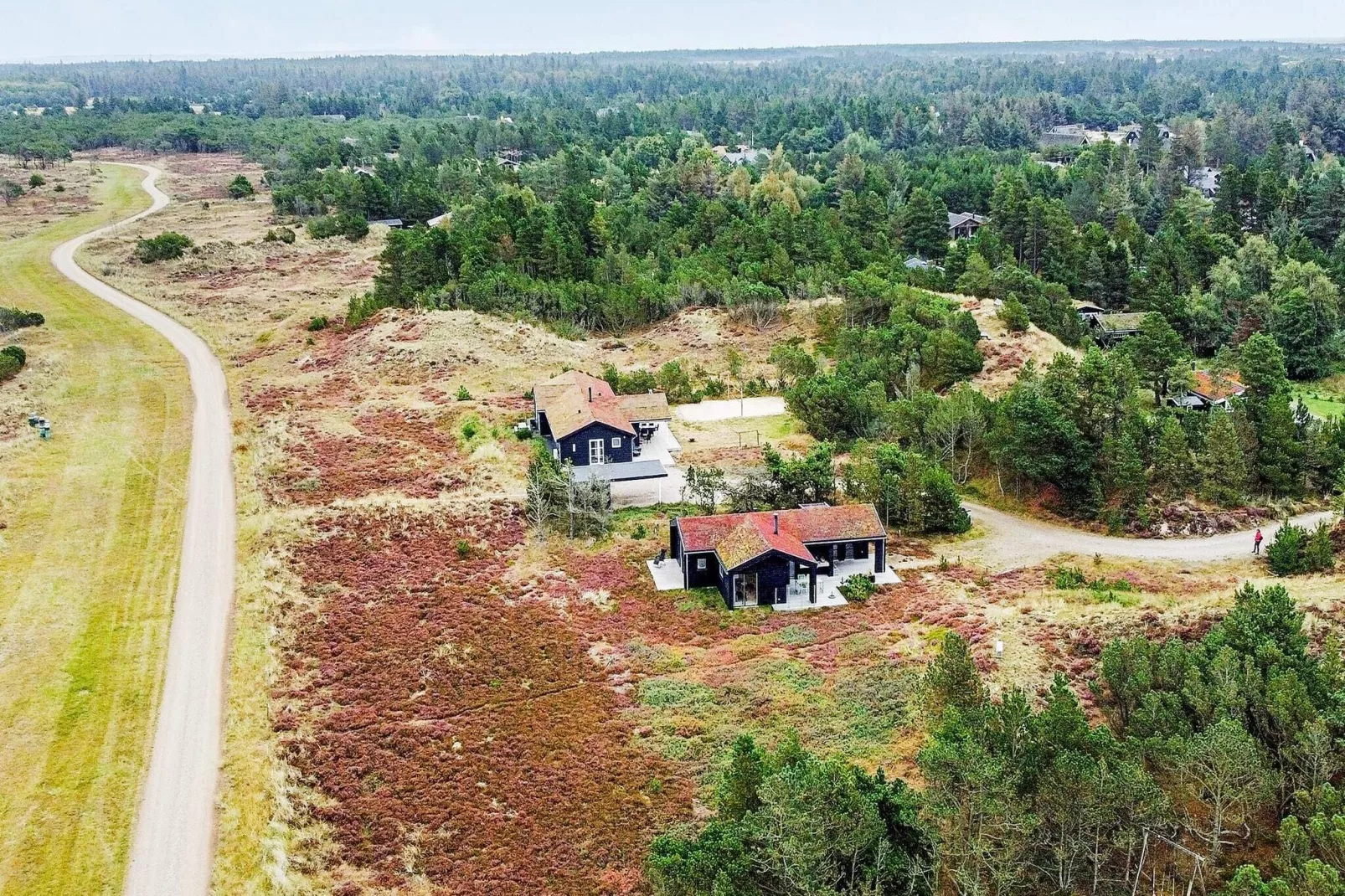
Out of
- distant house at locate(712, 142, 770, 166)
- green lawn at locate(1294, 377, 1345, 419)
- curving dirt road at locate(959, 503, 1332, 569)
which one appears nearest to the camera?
curving dirt road at locate(959, 503, 1332, 569)

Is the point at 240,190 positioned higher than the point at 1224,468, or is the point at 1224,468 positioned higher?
the point at 240,190

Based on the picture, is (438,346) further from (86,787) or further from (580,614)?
(86,787)

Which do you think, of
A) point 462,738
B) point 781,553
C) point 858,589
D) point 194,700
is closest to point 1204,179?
point 858,589

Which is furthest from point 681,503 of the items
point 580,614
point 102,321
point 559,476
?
point 102,321

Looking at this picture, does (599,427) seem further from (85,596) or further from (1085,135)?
(1085,135)

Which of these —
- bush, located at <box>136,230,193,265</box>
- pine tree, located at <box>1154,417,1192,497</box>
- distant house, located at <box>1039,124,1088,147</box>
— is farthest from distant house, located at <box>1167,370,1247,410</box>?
distant house, located at <box>1039,124,1088,147</box>

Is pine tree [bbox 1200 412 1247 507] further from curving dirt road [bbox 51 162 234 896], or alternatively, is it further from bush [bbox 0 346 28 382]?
bush [bbox 0 346 28 382]
